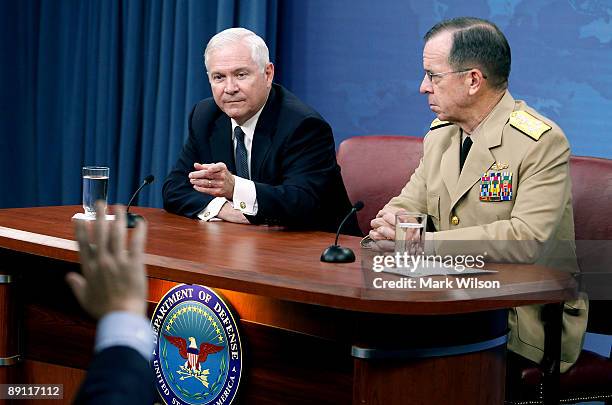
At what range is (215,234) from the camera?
10.5 feet

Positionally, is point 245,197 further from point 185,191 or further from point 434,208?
point 434,208

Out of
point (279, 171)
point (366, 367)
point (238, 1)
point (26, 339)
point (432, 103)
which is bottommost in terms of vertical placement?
point (26, 339)

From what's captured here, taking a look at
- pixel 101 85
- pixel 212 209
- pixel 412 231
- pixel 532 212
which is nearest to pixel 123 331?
pixel 412 231

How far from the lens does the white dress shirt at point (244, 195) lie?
135 inches

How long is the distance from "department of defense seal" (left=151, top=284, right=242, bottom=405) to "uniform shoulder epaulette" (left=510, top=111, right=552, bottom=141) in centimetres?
108

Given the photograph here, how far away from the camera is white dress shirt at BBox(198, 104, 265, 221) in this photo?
343 cm

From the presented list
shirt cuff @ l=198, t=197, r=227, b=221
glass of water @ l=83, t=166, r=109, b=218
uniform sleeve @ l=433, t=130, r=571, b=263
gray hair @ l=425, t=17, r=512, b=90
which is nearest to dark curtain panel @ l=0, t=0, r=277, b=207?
shirt cuff @ l=198, t=197, r=227, b=221

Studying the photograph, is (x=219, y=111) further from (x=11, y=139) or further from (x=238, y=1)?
(x=11, y=139)

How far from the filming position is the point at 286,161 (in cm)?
369

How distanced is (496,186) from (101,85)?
3069 mm

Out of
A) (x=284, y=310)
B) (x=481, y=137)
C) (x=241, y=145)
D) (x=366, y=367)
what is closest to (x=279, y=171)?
(x=241, y=145)

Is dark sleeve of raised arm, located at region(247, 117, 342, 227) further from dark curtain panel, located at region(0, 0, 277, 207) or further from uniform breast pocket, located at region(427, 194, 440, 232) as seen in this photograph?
dark curtain panel, located at region(0, 0, 277, 207)

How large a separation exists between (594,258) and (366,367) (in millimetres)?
1079

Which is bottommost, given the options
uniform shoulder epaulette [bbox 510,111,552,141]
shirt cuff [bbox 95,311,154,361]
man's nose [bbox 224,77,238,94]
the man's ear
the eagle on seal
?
the eagle on seal
